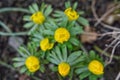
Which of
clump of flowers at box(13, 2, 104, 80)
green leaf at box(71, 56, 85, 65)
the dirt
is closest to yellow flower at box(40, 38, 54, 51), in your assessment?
clump of flowers at box(13, 2, 104, 80)

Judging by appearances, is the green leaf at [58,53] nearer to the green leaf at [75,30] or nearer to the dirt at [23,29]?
the green leaf at [75,30]

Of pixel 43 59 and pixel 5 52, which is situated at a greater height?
pixel 43 59

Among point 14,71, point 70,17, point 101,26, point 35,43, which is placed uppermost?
point 70,17

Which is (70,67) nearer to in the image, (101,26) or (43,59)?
(43,59)

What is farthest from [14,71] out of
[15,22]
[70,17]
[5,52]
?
[70,17]

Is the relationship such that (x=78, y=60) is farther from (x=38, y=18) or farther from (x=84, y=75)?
(x=38, y=18)

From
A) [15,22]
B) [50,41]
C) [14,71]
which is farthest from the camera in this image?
[15,22]

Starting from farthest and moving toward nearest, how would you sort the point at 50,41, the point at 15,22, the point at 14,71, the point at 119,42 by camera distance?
the point at 15,22
the point at 14,71
the point at 119,42
the point at 50,41
